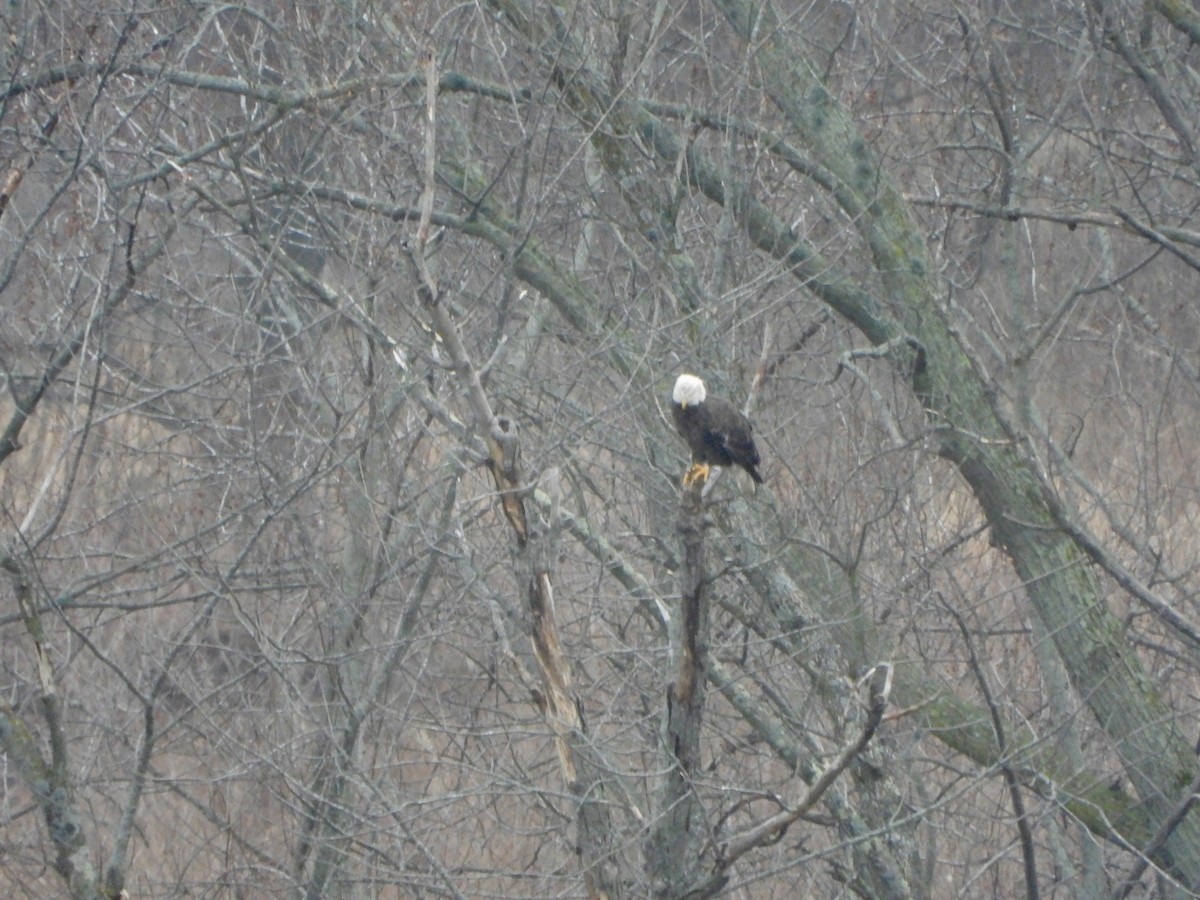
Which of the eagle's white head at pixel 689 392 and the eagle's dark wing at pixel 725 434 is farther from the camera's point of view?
the eagle's white head at pixel 689 392

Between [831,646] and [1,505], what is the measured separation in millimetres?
3063

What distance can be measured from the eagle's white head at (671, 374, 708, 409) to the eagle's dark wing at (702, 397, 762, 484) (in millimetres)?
40

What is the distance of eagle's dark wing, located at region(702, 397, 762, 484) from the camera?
212 inches

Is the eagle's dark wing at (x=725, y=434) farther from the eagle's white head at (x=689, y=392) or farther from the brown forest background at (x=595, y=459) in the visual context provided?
the brown forest background at (x=595, y=459)

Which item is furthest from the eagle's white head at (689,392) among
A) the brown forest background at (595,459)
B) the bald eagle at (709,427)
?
the brown forest background at (595,459)

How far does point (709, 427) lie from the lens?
5.45 metres

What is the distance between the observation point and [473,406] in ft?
13.4

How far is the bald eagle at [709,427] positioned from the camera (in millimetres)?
5391

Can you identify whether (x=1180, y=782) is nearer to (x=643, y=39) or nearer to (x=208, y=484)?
(x=643, y=39)

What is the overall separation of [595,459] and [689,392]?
1356mm

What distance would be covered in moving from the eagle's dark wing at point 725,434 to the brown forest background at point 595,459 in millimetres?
253

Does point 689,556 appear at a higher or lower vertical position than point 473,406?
lower

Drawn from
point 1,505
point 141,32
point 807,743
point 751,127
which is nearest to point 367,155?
point 141,32

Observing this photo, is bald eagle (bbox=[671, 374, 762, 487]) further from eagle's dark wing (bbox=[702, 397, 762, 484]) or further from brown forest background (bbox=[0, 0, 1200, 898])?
brown forest background (bbox=[0, 0, 1200, 898])
